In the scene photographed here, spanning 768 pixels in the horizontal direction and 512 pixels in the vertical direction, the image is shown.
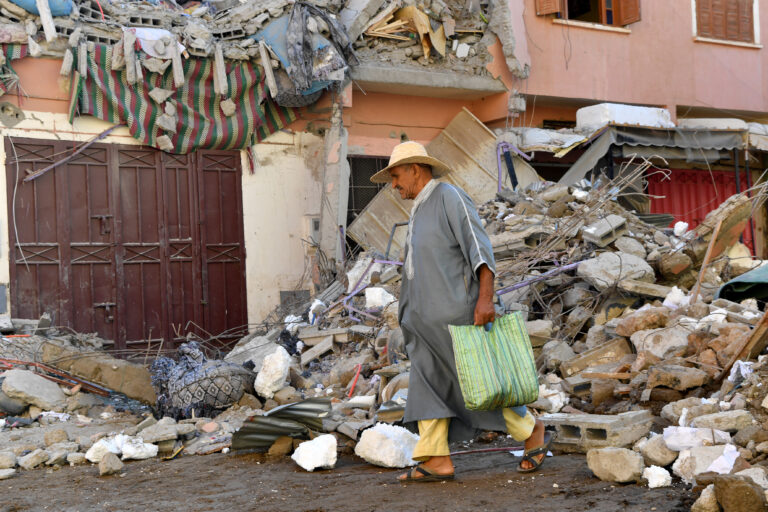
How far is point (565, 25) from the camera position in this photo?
1356cm

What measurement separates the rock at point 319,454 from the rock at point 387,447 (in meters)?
0.18

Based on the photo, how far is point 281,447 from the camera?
527cm

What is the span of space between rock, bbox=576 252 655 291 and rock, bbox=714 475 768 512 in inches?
159

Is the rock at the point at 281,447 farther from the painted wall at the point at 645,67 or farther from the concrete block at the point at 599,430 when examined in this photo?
the painted wall at the point at 645,67

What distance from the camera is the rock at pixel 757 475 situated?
3.47 meters

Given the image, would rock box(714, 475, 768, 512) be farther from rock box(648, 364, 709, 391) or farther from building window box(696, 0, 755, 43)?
building window box(696, 0, 755, 43)

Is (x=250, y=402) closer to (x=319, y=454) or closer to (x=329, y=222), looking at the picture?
(x=319, y=454)

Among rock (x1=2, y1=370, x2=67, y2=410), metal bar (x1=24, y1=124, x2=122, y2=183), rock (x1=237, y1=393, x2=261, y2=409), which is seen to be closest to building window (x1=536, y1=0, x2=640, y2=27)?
metal bar (x1=24, y1=124, x2=122, y2=183)

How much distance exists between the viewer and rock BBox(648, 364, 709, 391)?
510 cm

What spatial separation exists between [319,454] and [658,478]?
1.82 metres

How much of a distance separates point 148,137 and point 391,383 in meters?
5.71

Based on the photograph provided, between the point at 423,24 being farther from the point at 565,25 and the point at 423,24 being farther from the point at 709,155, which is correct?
the point at 709,155

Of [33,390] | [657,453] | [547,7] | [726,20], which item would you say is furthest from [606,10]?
[657,453]

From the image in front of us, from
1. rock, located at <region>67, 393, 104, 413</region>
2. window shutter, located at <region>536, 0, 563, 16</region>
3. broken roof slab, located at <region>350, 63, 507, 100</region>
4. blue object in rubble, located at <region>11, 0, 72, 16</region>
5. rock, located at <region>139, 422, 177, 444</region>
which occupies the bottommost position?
rock, located at <region>67, 393, 104, 413</region>
